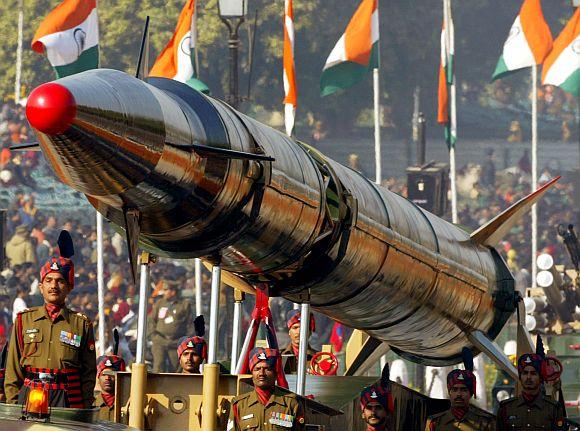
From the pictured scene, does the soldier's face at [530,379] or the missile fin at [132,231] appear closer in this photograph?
the missile fin at [132,231]

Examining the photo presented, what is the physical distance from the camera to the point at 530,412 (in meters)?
9.54

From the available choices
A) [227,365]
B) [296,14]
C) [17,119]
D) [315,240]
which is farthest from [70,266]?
[296,14]

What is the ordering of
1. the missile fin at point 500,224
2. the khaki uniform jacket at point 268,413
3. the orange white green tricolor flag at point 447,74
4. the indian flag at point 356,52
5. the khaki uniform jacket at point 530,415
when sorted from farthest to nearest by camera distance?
1. the orange white green tricolor flag at point 447,74
2. the indian flag at point 356,52
3. the missile fin at point 500,224
4. the khaki uniform jacket at point 530,415
5. the khaki uniform jacket at point 268,413

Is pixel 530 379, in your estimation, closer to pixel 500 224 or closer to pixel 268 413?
pixel 500 224

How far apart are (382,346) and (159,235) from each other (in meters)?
4.47

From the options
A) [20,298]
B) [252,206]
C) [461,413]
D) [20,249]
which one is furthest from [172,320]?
[252,206]

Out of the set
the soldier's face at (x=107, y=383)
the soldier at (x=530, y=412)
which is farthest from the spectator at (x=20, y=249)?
the soldier at (x=530, y=412)

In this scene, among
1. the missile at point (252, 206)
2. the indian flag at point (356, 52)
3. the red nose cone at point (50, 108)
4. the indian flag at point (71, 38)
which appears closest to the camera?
the red nose cone at point (50, 108)

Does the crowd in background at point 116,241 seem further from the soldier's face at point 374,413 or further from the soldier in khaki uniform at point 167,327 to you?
the soldier's face at point 374,413

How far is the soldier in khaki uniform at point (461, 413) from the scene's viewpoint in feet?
30.4

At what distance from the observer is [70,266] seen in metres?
7.63

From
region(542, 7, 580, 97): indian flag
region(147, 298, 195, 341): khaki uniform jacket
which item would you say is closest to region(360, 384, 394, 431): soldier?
region(147, 298, 195, 341): khaki uniform jacket

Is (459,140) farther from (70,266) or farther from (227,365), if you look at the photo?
(70,266)

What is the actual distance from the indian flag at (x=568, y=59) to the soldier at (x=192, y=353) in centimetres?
1396
